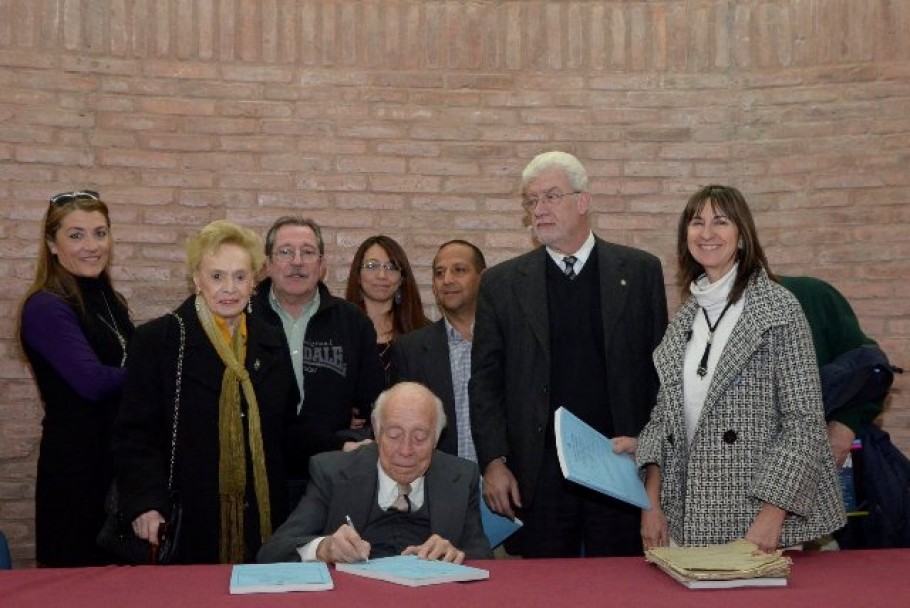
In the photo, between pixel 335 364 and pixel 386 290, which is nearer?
pixel 335 364

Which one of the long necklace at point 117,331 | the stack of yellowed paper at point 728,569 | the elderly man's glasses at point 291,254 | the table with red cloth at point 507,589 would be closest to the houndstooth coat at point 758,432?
the table with red cloth at point 507,589

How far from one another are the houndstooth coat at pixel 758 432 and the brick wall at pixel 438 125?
99.7 inches

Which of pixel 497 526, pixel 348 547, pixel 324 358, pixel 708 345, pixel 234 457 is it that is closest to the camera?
pixel 348 547

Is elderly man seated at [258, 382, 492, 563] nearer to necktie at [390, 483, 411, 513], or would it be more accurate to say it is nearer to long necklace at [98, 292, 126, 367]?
necktie at [390, 483, 411, 513]

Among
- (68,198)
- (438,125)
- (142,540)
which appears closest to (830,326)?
(142,540)

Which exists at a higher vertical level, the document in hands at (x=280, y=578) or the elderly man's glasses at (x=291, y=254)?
the elderly man's glasses at (x=291, y=254)

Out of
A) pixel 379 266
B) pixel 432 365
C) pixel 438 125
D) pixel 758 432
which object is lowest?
pixel 758 432

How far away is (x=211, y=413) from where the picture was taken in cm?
378

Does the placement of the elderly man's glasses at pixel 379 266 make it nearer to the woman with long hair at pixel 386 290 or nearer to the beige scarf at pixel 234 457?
the woman with long hair at pixel 386 290

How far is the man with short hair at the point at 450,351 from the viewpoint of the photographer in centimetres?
456

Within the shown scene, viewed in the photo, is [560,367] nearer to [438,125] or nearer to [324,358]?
[324,358]

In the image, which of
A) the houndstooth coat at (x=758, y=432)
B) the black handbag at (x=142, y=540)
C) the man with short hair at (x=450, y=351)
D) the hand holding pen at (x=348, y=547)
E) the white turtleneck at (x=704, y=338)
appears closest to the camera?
the hand holding pen at (x=348, y=547)

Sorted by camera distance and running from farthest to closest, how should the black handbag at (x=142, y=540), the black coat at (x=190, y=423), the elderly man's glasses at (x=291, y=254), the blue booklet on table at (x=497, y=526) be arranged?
the elderly man's glasses at (x=291, y=254) < the blue booklet on table at (x=497, y=526) < the black coat at (x=190, y=423) < the black handbag at (x=142, y=540)

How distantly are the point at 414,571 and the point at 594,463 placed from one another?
0.73 m
